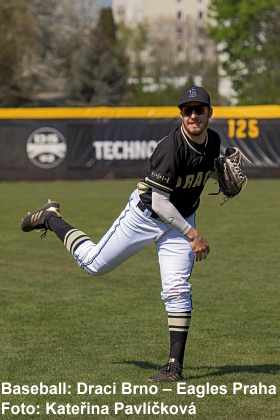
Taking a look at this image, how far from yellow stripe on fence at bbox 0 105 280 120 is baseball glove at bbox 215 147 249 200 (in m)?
21.3

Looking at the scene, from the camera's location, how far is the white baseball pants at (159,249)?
7562mm

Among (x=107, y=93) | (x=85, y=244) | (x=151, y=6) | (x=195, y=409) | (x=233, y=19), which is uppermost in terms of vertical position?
(x=151, y=6)

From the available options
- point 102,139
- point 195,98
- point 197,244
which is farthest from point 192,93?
point 102,139

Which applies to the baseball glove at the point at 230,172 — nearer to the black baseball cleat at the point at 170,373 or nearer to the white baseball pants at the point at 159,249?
the white baseball pants at the point at 159,249

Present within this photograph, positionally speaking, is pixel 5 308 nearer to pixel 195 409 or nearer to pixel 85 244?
pixel 85 244

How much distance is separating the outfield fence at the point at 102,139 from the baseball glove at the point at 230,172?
21.0 meters

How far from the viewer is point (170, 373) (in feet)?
24.3

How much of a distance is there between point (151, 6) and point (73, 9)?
39740 millimetres

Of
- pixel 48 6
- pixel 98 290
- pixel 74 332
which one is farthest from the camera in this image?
pixel 48 6

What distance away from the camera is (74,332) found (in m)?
9.11

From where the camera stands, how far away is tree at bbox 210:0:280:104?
222 feet

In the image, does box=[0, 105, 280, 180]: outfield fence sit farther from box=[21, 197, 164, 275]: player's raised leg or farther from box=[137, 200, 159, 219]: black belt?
box=[137, 200, 159, 219]: black belt

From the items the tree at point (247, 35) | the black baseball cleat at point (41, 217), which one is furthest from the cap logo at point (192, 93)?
the tree at point (247, 35)

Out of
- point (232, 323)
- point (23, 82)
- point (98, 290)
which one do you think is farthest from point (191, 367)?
point (23, 82)
